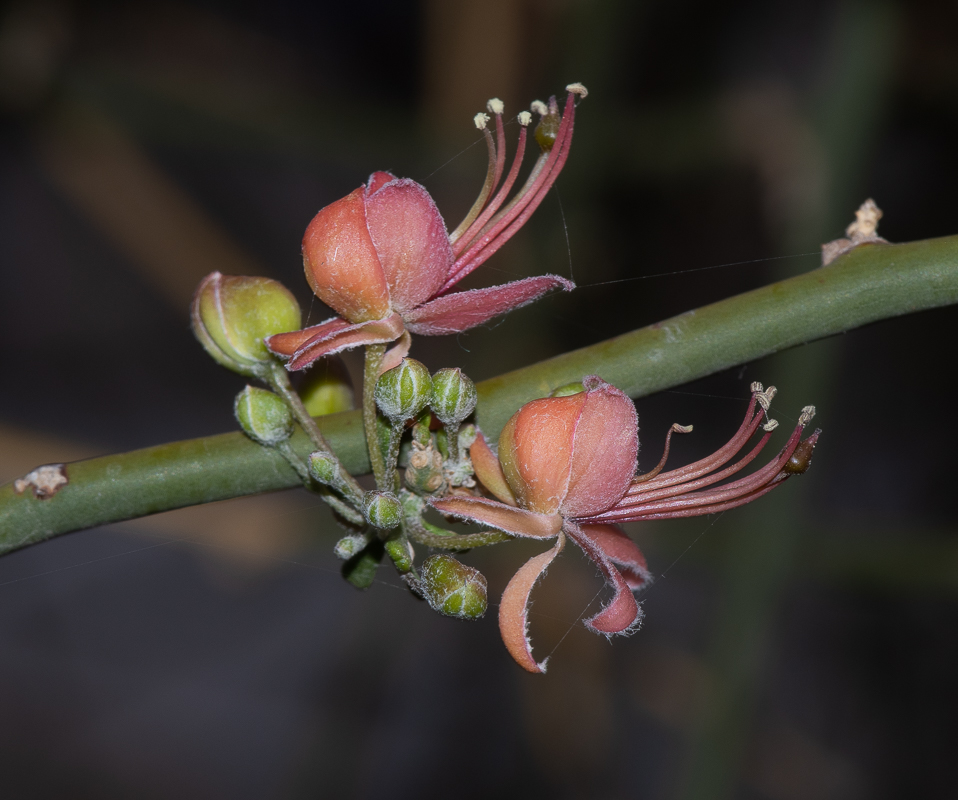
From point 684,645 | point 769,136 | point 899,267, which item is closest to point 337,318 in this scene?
point 899,267

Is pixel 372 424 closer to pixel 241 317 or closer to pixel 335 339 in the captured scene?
pixel 335 339

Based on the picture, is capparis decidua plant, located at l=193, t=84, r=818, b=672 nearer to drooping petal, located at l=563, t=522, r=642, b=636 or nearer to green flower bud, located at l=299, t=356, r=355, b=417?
drooping petal, located at l=563, t=522, r=642, b=636

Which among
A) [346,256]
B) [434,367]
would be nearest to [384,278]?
[346,256]

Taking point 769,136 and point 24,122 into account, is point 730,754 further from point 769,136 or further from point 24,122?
point 24,122

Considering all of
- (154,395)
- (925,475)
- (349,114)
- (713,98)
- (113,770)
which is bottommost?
(113,770)

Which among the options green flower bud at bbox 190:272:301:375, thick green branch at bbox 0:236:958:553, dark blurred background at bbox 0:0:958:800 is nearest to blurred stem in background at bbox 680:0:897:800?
dark blurred background at bbox 0:0:958:800

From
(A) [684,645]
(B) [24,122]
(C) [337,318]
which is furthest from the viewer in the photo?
(A) [684,645]
